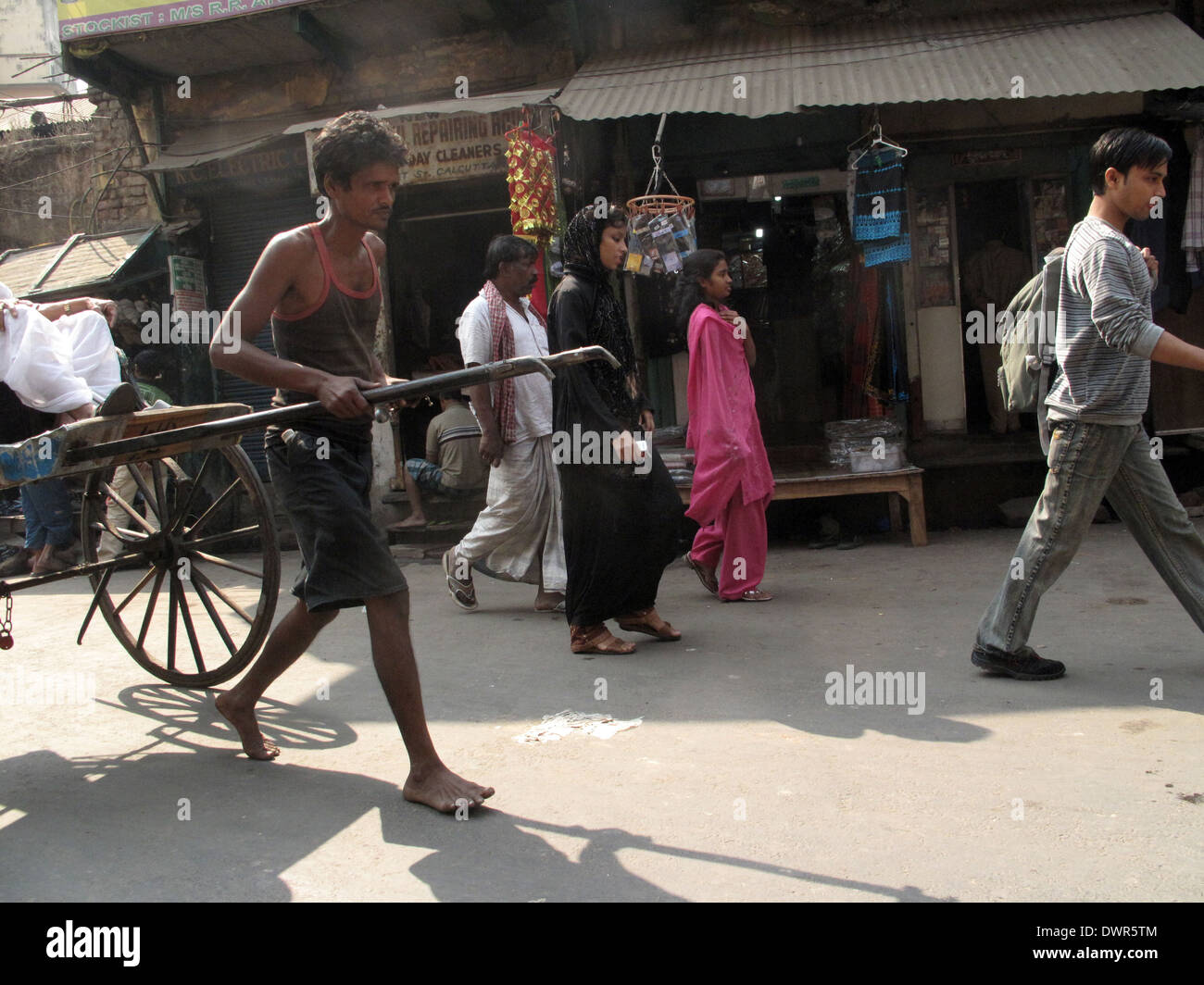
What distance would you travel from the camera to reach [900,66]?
24.3ft

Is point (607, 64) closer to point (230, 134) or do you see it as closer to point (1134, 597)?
point (230, 134)

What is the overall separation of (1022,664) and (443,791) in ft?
7.64

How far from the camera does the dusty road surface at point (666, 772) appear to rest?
2572mm

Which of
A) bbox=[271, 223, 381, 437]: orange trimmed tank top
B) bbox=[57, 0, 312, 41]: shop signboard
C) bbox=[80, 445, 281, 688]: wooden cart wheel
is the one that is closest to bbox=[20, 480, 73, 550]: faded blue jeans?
bbox=[80, 445, 281, 688]: wooden cart wheel

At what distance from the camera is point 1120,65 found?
6922mm

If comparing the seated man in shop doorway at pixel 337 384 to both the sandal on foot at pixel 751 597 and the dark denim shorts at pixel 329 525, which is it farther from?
the sandal on foot at pixel 751 597

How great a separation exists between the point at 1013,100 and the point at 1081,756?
6408 mm

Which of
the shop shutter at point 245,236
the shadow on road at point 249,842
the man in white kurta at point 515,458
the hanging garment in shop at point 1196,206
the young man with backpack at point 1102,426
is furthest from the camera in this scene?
the shop shutter at point 245,236

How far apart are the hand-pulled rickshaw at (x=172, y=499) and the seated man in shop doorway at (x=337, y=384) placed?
15 cm

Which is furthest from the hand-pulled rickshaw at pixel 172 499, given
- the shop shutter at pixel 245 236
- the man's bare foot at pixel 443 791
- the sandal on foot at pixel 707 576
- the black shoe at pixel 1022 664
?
the shop shutter at pixel 245 236

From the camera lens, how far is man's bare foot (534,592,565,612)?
584 centimetres

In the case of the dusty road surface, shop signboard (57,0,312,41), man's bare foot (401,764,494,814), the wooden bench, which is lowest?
the dusty road surface

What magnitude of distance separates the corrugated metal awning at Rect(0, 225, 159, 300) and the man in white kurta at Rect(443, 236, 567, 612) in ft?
16.9

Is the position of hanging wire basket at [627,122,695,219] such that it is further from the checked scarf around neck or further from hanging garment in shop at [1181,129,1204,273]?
hanging garment in shop at [1181,129,1204,273]
